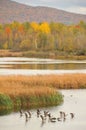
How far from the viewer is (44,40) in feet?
396

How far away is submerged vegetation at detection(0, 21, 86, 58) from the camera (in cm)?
10297

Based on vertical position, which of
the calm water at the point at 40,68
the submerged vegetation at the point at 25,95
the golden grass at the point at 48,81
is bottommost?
the calm water at the point at 40,68

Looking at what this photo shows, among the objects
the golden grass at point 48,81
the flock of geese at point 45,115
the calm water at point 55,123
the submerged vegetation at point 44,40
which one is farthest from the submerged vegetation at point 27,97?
the submerged vegetation at point 44,40

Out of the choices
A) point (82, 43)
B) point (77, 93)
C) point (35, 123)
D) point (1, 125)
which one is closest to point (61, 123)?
point (35, 123)

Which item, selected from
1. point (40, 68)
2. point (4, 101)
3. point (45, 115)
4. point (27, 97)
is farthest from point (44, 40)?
point (45, 115)

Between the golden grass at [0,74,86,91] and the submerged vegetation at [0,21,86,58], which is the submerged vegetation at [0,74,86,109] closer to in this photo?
the golden grass at [0,74,86,91]

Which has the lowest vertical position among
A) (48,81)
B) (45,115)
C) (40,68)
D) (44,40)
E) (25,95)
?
(44,40)

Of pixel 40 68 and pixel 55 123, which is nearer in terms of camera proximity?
pixel 55 123

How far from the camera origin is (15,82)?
3806 cm

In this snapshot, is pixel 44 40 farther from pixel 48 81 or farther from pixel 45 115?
pixel 45 115

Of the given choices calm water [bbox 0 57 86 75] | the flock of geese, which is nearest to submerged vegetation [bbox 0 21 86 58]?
calm water [bbox 0 57 86 75]

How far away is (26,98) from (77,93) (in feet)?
21.8

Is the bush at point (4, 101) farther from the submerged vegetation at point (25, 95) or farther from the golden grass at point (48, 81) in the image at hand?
the golden grass at point (48, 81)

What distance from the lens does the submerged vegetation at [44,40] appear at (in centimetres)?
10297
